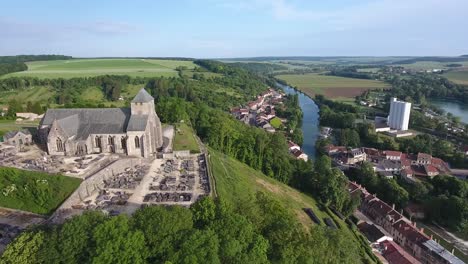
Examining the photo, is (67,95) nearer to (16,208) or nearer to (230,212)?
(16,208)

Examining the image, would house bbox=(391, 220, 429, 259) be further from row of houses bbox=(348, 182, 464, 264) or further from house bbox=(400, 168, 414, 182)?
house bbox=(400, 168, 414, 182)

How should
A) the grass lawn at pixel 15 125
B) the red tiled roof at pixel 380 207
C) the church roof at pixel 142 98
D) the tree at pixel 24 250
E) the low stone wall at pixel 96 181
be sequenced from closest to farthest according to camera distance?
1. the tree at pixel 24 250
2. the low stone wall at pixel 96 181
3. the church roof at pixel 142 98
4. the red tiled roof at pixel 380 207
5. the grass lawn at pixel 15 125

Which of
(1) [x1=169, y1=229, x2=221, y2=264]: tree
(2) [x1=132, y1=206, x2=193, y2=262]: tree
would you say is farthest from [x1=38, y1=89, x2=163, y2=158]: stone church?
(1) [x1=169, y1=229, x2=221, y2=264]: tree

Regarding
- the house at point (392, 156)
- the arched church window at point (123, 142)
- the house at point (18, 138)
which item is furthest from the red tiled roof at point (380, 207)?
the house at point (18, 138)

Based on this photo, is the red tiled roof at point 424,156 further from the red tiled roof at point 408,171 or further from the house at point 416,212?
the house at point 416,212

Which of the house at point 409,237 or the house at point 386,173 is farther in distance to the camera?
the house at point 386,173

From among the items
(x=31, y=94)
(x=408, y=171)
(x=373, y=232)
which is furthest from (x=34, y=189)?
(x=31, y=94)

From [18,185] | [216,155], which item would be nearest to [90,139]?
[18,185]
